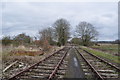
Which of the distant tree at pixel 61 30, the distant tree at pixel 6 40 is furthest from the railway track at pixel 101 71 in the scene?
the distant tree at pixel 61 30

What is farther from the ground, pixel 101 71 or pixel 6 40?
pixel 6 40

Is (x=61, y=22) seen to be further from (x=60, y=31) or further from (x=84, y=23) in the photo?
(x=84, y=23)

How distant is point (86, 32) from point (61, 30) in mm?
12252

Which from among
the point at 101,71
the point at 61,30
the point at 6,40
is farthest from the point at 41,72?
the point at 61,30

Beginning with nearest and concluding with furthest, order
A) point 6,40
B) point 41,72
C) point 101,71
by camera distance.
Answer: point 41,72
point 101,71
point 6,40

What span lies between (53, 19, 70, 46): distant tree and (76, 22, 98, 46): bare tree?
27.0ft

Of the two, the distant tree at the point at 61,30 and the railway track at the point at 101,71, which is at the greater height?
the distant tree at the point at 61,30

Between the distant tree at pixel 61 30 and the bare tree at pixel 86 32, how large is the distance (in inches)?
324

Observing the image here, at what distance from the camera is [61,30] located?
61625 millimetres

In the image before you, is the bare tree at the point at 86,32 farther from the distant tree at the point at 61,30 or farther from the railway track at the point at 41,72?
the railway track at the point at 41,72

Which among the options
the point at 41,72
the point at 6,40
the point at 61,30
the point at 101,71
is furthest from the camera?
the point at 61,30

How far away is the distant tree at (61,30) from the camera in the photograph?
2400 inches

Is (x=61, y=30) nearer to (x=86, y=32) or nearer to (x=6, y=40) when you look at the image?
(x=86, y=32)

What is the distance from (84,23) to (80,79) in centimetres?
6593
